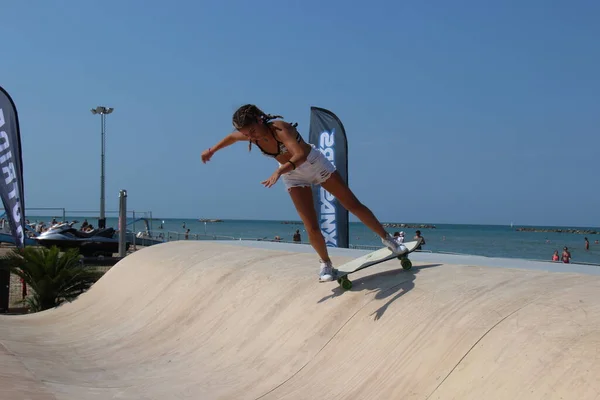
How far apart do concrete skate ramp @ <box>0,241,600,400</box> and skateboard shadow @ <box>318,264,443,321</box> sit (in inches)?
0.6

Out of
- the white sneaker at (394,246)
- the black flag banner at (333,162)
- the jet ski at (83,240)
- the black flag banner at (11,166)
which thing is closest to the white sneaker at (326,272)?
the white sneaker at (394,246)

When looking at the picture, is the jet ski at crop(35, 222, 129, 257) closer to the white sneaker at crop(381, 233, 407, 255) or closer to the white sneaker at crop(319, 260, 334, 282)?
the white sneaker at crop(319, 260, 334, 282)

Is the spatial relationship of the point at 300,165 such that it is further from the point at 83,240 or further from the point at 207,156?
the point at 83,240

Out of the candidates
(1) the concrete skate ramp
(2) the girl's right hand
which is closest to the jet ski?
(1) the concrete skate ramp

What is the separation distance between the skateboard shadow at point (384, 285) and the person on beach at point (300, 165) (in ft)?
0.54

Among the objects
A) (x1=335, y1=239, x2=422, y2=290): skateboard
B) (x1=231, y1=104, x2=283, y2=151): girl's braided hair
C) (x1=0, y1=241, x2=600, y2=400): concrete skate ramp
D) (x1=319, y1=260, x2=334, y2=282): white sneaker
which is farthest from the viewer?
(x1=319, y1=260, x2=334, y2=282): white sneaker

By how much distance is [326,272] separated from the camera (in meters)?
5.02

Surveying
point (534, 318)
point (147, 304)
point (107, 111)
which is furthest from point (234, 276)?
point (107, 111)

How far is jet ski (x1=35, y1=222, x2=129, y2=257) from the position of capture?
2250 cm

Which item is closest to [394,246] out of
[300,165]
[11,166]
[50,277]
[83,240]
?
[300,165]

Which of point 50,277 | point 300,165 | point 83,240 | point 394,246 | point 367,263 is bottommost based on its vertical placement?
point 83,240

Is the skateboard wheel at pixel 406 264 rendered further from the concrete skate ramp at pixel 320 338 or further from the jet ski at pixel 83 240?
the jet ski at pixel 83 240

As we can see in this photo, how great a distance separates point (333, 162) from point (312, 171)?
34.4 ft

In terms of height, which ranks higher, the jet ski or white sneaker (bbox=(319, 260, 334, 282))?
white sneaker (bbox=(319, 260, 334, 282))
